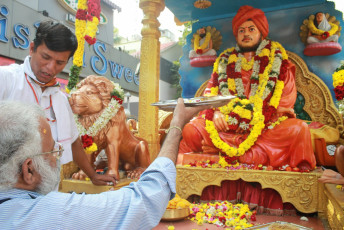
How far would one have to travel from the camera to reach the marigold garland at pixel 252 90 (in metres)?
3.88

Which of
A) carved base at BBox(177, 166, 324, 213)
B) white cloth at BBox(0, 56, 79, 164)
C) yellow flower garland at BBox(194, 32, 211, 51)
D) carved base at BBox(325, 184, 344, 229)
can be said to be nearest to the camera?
white cloth at BBox(0, 56, 79, 164)

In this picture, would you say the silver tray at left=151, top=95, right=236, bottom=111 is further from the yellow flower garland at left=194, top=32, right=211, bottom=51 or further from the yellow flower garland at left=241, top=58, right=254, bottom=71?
the yellow flower garland at left=194, top=32, right=211, bottom=51

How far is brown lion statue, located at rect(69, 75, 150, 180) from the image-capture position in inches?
117

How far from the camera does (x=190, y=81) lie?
6383 millimetres

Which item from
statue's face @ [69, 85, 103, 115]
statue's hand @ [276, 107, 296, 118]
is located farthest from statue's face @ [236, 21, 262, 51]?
statue's face @ [69, 85, 103, 115]

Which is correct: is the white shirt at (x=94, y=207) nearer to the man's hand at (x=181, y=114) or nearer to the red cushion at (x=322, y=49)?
the man's hand at (x=181, y=114)

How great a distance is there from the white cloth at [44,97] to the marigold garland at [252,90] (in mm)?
2355

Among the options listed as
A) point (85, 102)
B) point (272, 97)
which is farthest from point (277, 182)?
point (85, 102)

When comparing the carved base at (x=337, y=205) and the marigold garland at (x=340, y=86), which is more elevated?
the marigold garland at (x=340, y=86)

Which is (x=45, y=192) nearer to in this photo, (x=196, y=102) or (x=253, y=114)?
(x=196, y=102)

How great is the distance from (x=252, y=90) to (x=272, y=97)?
328 millimetres

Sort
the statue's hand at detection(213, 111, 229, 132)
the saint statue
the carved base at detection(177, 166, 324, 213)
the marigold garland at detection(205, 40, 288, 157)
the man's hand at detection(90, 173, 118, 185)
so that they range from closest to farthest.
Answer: the man's hand at detection(90, 173, 118, 185), the carved base at detection(177, 166, 324, 213), the saint statue, the marigold garland at detection(205, 40, 288, 157), the statue's hand at detection(213, 111, 229, 132)

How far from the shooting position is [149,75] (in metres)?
4.80

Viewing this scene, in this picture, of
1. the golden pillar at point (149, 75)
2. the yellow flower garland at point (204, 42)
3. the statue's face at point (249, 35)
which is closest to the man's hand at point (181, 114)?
the golden pillar at point (149, 75)
